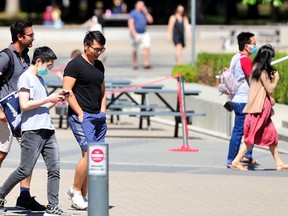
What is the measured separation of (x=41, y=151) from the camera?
405 inches

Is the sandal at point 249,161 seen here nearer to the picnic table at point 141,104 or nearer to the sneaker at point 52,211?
the picnic table at point 141,104

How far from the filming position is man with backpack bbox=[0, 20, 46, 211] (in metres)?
10.5

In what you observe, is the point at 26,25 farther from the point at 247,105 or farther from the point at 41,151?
the point at 247,105

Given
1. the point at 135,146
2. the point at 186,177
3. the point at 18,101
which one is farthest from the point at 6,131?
the point at 135,146

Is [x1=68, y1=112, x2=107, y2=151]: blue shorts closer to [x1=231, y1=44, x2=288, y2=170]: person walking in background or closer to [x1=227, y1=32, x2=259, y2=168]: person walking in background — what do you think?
[x1=231, y1=44, x2=288, y2=170]: person walking in background

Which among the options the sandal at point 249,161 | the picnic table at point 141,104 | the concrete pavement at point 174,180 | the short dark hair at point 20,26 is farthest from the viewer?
the picnic table at point 141,104

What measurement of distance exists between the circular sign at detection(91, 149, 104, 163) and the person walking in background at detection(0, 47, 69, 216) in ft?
5.40

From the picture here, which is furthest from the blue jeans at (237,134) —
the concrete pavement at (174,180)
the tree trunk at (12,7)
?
the tree trunk at (12,7)

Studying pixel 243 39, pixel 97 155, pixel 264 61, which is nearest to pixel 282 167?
pixel 264 61

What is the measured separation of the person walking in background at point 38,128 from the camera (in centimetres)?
1014

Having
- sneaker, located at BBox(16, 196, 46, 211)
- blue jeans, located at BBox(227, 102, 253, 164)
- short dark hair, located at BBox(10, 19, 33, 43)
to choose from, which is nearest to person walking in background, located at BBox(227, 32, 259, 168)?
blue jeans, located at BBox(227, 102, 253, 164)

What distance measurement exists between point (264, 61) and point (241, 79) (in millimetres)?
708

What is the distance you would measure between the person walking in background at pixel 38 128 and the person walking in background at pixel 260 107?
3693mm

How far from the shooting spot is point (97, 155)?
8.53 meters
